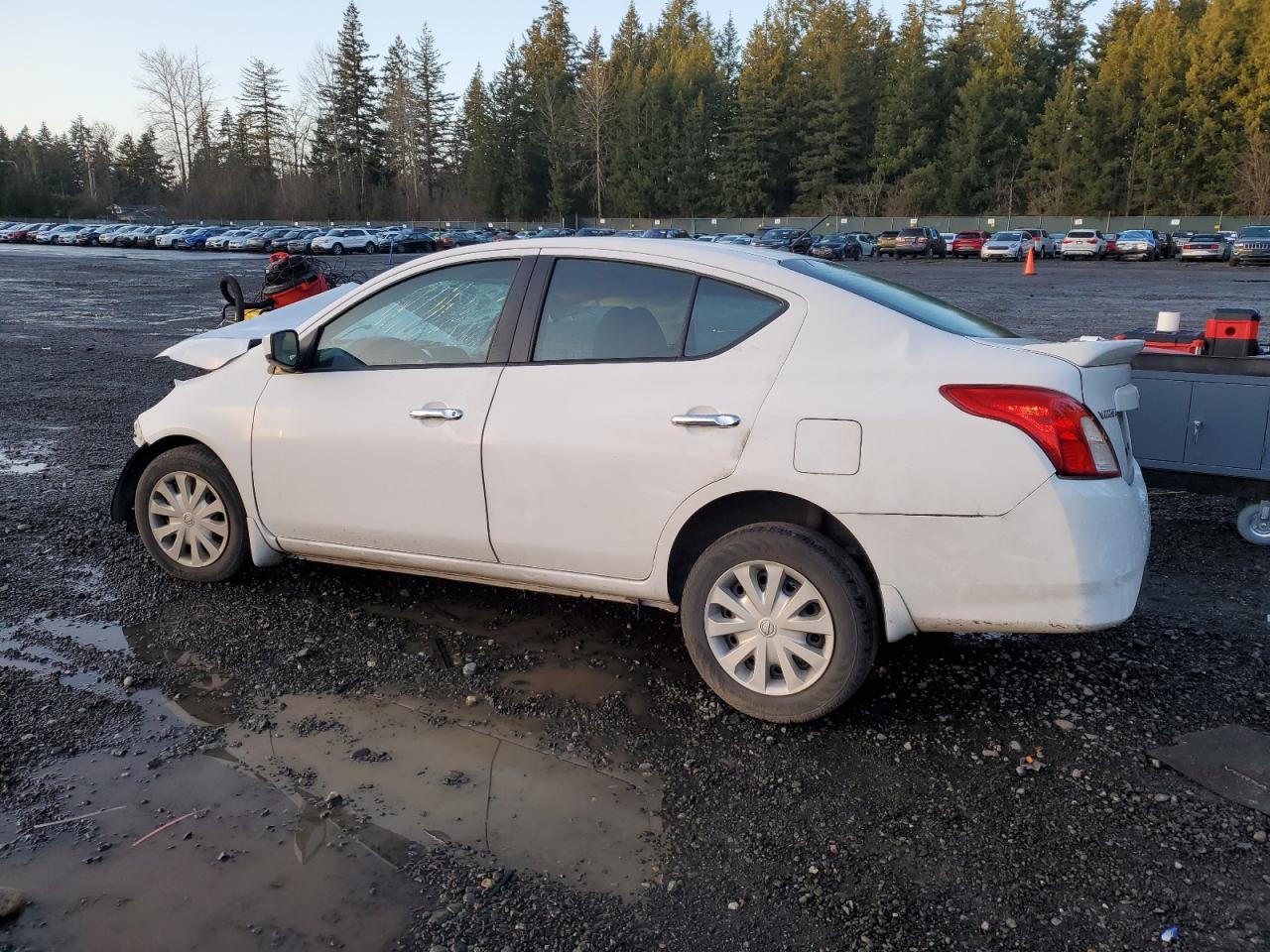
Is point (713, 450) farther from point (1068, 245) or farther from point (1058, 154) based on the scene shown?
point (1058, 154)

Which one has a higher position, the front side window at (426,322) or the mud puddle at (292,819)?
the front side window at (426,322)

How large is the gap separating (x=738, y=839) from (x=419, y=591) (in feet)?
8.44

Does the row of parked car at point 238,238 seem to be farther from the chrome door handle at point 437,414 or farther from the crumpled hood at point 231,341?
the chrome door handle at point 437,414

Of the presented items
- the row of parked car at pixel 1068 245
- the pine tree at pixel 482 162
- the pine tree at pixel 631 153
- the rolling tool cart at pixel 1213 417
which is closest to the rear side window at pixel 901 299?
the rolling tool cart at pixel 1213 417

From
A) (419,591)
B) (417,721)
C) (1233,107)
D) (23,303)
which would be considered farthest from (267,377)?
(1233,107)

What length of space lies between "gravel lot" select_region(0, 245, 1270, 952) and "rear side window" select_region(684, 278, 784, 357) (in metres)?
1.40

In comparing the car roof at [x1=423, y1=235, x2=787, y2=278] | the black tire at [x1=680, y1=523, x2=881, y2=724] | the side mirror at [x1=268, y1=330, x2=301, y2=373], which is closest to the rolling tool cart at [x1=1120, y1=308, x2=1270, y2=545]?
the car roof at [x1=423, y1=235, x2=787, y2=278]

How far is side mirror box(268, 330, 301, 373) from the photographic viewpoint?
183 inches

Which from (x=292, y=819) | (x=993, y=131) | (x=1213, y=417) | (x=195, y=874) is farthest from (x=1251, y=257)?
(x=195, y=874)

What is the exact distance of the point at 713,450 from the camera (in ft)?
12.3

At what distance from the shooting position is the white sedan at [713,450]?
3.48 m

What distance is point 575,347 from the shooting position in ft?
13.7

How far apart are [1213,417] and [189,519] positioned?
5.52m

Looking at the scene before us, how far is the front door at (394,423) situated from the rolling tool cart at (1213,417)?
387cm
